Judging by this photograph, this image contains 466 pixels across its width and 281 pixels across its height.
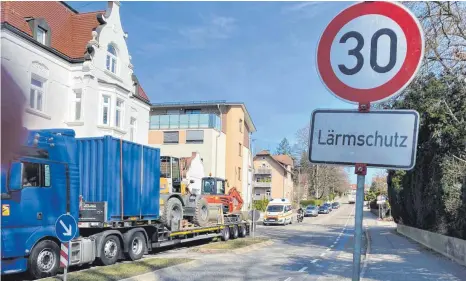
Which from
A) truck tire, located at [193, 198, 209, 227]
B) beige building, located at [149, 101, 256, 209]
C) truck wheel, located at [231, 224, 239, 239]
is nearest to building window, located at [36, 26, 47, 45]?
truck tire, located at [193, 198, 209, 227]

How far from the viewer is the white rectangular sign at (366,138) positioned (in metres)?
2.42

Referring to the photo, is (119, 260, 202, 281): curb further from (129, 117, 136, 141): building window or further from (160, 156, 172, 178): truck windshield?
(129, 117, 136, 141): building window

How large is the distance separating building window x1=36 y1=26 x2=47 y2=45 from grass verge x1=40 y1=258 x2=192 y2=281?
46.3ft

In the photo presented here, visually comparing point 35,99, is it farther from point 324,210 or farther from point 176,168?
point 324,210

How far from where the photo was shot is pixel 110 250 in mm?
13766

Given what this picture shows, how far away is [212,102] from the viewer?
54062 mm

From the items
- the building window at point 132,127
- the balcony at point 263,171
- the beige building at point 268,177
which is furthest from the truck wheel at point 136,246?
the balcony at point 263,171

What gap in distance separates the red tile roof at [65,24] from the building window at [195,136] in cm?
2342

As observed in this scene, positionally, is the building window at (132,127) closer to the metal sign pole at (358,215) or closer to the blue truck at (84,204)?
the blue truck at (84,204)

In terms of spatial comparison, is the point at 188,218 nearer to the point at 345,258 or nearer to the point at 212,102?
the point at 345,258

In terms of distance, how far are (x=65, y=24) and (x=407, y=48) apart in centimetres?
2665

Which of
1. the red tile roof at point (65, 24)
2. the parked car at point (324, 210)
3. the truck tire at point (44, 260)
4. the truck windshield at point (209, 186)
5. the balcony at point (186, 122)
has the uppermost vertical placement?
the red tile roof at point (65, 24)

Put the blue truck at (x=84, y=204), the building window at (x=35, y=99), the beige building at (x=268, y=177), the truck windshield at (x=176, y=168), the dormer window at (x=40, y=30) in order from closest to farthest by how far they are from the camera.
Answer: the building window at (x=35, y=99), the blue truck at (x=84, y=204), the truck windshield at (x=176, y=168), the dormer window at (x=40, y=30), the beige building at (x=268, y=177)

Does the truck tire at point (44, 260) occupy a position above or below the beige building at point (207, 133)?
below
